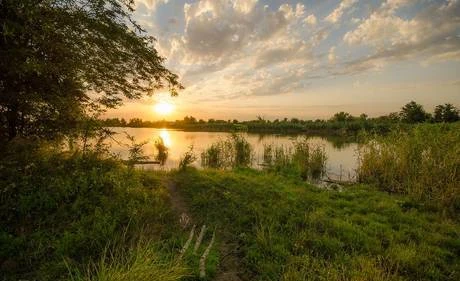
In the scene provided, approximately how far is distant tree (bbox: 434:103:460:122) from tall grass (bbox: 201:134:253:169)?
4087 cm

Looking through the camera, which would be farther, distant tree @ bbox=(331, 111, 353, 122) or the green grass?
distant tree @ bbox=(331, 111, 353, 122)

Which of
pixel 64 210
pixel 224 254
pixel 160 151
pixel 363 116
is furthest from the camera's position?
pixel 363 116

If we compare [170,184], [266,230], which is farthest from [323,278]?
[170,184]

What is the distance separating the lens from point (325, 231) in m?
6.03

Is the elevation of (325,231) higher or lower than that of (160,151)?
lower

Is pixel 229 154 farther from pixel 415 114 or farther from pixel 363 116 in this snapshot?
pixel 363 116

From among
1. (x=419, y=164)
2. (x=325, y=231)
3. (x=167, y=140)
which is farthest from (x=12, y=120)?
(x=167, y=140)

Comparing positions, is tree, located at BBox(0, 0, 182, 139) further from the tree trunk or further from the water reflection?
the water reflection

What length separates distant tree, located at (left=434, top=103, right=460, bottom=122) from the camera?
4350 cm

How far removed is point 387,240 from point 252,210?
288 centimetres

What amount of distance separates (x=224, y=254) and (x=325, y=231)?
7.45 ft

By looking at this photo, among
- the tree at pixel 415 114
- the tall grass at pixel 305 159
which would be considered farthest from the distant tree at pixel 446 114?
the tall grass at pixel 305 159

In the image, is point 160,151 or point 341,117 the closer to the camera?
point 160,151

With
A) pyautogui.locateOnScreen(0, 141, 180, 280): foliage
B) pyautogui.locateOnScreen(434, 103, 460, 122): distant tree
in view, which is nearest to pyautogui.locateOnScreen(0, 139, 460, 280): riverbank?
pyautogui.locateOnScreen(0, 141, 180, 280): foliage
